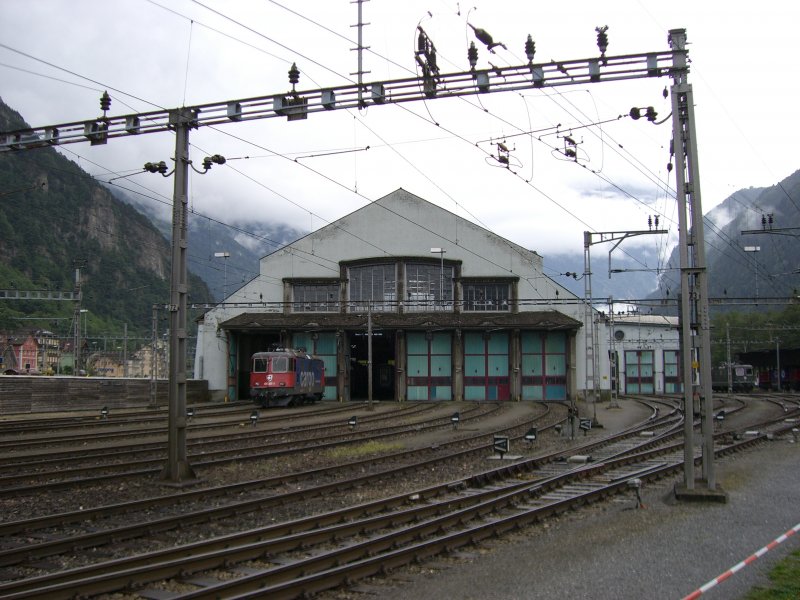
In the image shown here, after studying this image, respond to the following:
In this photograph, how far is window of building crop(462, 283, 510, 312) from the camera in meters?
54.0

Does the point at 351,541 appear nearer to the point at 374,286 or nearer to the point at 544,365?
the point at 544,365

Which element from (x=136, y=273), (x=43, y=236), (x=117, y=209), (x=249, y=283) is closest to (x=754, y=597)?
(x=249, y=283)

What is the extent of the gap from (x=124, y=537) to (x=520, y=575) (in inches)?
226

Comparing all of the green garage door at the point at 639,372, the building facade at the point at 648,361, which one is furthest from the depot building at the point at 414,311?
the green garage door at the point at 639,372

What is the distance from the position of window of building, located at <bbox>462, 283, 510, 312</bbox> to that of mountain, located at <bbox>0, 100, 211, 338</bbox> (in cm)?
4549

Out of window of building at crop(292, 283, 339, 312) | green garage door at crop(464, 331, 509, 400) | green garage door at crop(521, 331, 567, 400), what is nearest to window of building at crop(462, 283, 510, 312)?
green garage door at crop(464, 331, 509, 400)

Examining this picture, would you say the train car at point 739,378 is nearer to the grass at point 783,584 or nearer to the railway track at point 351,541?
the railway track at point 351,541

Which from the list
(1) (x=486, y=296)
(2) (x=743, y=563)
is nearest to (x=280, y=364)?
(1) (x=486, y=296)

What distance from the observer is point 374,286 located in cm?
5416

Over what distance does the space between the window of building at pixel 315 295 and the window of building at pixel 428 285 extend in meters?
5.46

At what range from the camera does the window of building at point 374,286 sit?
5391 centimetres

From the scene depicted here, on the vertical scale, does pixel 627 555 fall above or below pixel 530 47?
below

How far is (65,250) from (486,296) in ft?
296

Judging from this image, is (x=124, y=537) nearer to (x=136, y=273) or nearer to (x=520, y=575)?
(x=520, y=575)
